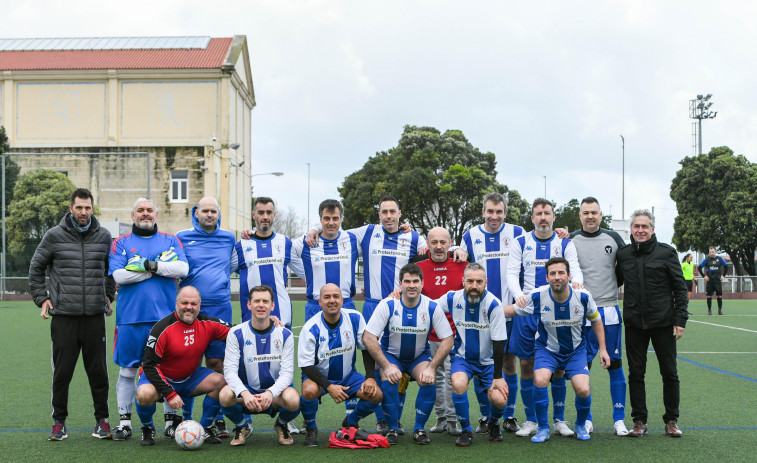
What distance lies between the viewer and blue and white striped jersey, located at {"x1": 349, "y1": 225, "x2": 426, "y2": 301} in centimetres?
627

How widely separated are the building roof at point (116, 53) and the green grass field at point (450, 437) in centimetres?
2589

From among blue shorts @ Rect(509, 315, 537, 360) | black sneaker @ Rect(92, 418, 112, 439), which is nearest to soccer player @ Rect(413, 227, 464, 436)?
blue shorts @ Rect(509, 315, 537, 360)

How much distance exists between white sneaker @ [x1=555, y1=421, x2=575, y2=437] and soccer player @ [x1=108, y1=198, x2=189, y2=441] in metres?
3.11

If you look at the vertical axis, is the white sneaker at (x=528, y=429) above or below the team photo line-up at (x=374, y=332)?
below

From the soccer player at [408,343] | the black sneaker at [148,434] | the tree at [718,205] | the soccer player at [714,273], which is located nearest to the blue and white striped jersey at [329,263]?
the soccer player at [408,343]

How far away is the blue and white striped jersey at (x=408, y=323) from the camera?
548 centimetres

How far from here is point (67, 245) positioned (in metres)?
5.58

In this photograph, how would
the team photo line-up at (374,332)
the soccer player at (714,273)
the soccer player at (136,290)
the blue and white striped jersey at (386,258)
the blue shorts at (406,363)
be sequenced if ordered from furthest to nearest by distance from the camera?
the soccer player at (714,273) < the blue and white striped jersey at (386,258) < the blue shorts at (406,363) < the soccer player at (136,290) < the team photo line-up at (374,332)

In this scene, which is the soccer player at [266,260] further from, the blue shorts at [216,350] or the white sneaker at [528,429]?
the white sneaker at [528,429]

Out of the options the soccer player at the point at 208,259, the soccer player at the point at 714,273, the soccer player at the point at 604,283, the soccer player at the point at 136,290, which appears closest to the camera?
the soccer player at the point at 136,290

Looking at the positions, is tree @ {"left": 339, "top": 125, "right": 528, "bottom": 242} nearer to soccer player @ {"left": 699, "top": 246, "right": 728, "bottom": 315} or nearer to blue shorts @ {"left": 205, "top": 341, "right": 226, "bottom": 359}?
soccer player @ {"left": 699, "top": 246, "right": 728, "bottom": 315}

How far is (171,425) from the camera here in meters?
5.48

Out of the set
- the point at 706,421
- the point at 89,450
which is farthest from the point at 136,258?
the point at 706,421

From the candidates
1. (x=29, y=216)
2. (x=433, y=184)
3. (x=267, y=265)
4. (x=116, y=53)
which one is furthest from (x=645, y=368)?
(x=116, y=53)
